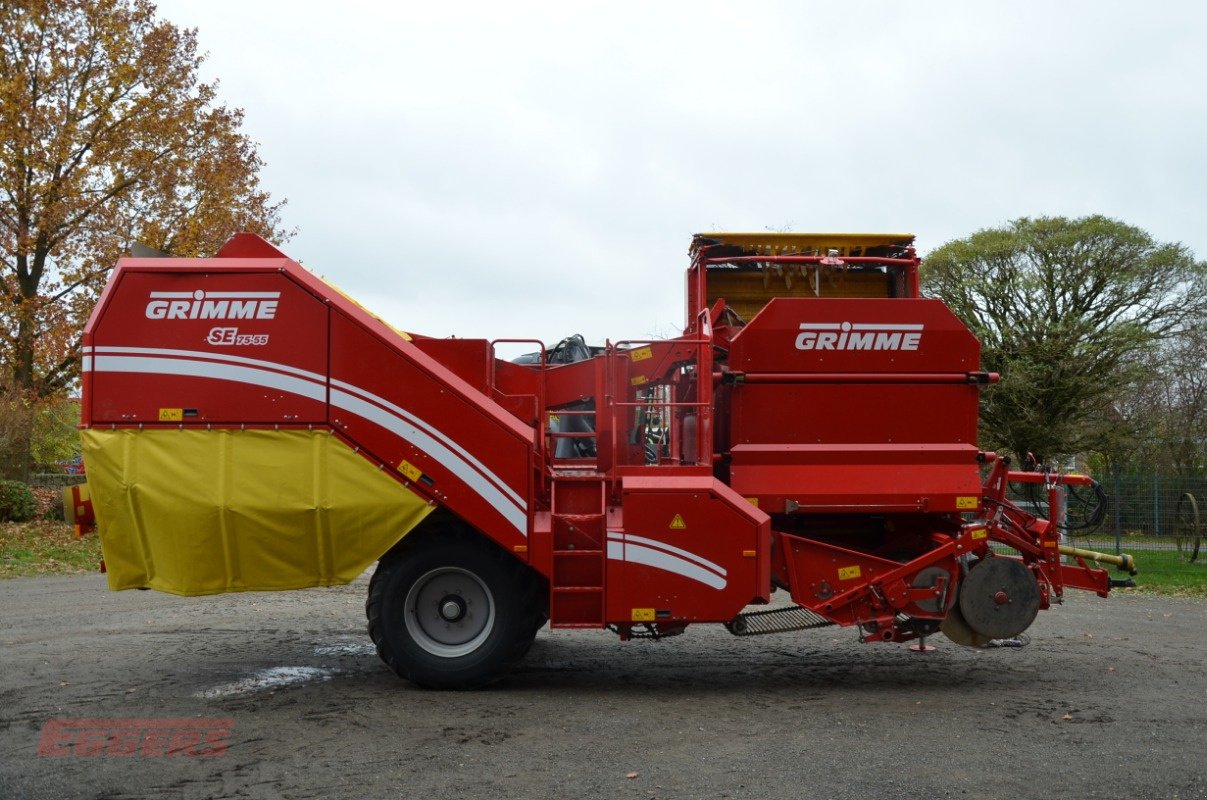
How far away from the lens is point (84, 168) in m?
20.4

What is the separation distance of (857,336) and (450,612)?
11.7 feet

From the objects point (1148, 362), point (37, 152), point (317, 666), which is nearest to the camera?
point (317, 666)

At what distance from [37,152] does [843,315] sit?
17.6 metres

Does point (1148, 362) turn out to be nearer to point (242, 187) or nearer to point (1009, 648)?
point (1009, 648)

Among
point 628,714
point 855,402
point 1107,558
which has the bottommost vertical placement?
point 628,714

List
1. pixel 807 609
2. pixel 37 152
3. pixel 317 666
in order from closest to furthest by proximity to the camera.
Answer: pixel 807 609, pixel 317 666, pixel 37 152

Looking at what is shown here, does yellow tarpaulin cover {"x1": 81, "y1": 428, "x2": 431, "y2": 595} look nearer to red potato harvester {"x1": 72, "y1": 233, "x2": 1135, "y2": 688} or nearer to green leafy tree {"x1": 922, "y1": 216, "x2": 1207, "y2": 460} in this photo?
red potato harvester {"x1": 72, "y1": 233, "x2": 1135, "y2": 688}

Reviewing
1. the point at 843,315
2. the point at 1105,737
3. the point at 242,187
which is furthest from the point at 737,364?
the point at 242,187

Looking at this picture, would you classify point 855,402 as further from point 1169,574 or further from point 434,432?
point 1169,574

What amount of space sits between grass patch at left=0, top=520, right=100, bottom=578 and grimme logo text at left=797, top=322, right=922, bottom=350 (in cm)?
1162

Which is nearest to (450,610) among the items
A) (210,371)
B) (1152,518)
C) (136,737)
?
(136,737)

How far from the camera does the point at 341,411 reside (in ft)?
24.1

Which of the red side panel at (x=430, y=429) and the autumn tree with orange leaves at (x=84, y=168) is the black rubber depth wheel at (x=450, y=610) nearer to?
the red side panel at (x=430, y=429)

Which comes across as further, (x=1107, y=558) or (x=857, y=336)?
(x=1107, y=558)
